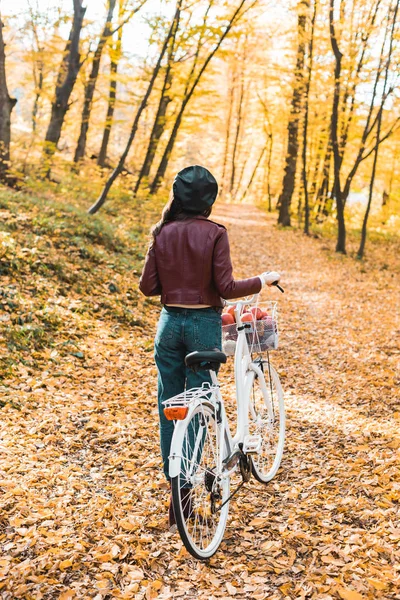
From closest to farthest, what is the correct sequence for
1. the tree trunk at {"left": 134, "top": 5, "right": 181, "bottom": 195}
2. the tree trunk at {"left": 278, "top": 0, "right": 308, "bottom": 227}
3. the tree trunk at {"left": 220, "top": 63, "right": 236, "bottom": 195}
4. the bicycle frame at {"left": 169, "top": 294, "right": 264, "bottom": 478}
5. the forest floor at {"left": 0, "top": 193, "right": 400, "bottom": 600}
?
the forest floor at {"left": 0, "top": 193, "right": 400, "bottom": 600}, the bicycle frame at {"left": 169, "top": 294, "right": 264, "bottom": 478}, the tree trunk at {"left": 134, "top": 5, "right": 181, "bottom": 195}, the tree trunk at {"left": 278, "top": 0, "right": 308, "bottom": 227}, the tree trunk at {"left": 220, "top": 63, "right": 236, "bottom": 195}

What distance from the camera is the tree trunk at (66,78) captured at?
520 inches

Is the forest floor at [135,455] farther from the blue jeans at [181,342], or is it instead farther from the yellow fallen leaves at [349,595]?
the blue jeans at [181,342]

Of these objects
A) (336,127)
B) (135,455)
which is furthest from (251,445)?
(336,127)

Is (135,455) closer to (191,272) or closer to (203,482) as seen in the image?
(203,482)

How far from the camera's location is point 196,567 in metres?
3.47

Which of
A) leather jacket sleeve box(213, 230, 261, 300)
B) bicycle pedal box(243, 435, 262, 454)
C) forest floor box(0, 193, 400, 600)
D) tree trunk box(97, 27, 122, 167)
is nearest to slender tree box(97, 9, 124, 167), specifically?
tree trunk box(97, 27, 122, 167)

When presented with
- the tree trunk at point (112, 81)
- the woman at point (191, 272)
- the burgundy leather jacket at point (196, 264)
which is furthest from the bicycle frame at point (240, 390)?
the tree trunk at point (112, 81)

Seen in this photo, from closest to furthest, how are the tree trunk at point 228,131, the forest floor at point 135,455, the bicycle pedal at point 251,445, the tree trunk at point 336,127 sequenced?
the forest floor at point 135,455 → the bicycle pedal at point 251,445 → the tree trunk at point 336,127 → the tree trunk at point 228,131

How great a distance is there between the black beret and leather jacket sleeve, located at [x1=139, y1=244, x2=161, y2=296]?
1.19 feet

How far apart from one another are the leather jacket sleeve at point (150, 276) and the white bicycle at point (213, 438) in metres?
0.61

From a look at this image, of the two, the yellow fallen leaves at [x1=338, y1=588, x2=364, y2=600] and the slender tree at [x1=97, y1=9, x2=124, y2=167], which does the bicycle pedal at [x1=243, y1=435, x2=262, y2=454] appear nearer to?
the yellow fallen leaves at [x1=338, y1=588, x2=364, y2=600]

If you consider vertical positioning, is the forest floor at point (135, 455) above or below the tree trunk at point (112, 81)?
below

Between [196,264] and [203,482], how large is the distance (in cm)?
Result: 133

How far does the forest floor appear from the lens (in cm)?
336
